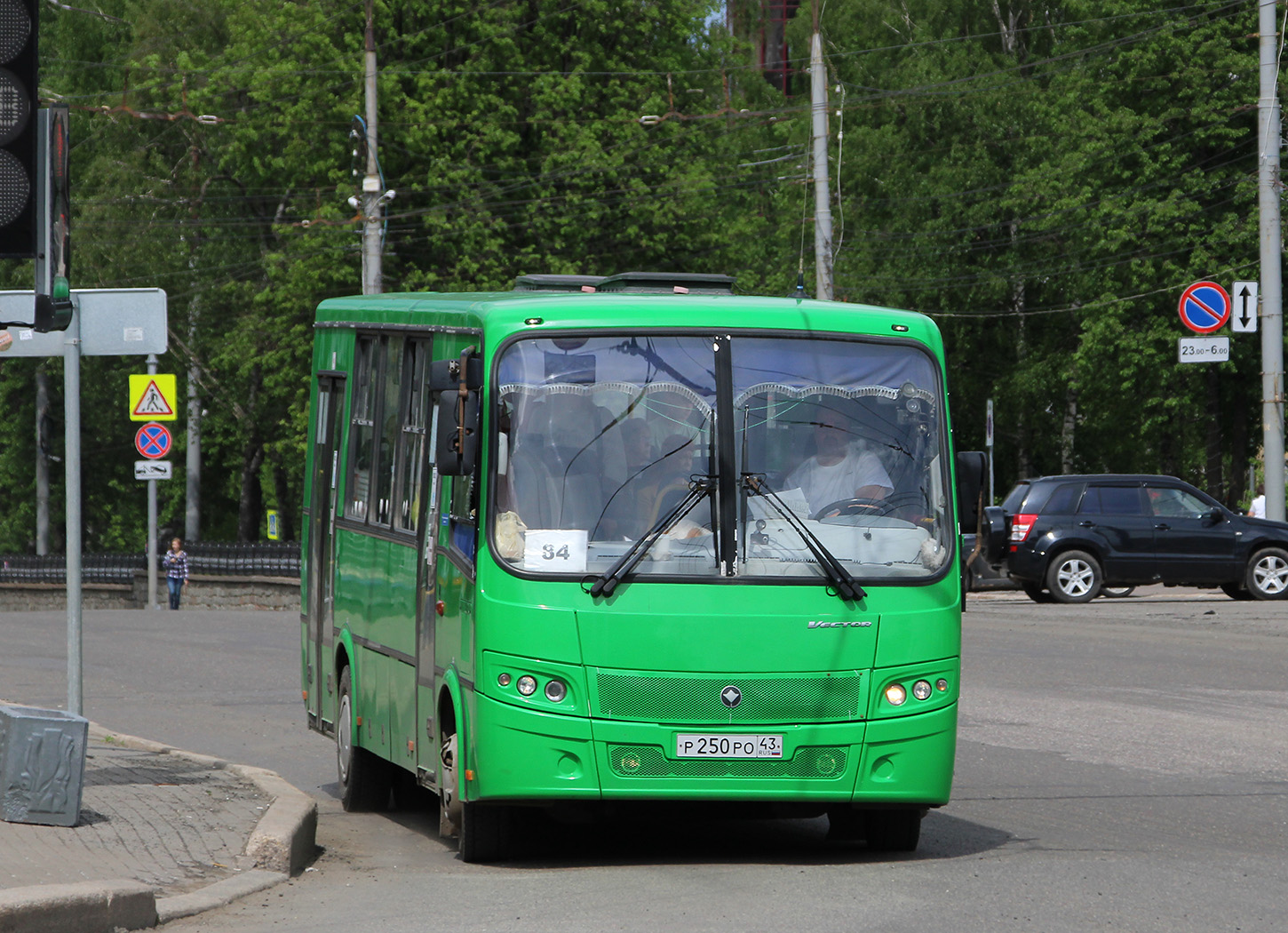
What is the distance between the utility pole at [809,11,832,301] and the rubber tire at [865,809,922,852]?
26589 millimetres

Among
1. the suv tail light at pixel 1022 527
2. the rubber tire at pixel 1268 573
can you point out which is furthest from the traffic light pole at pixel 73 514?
the rubber tire at pixel 1268 573

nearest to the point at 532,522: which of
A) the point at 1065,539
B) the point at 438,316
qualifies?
the point at 438,316

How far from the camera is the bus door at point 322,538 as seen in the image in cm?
1220

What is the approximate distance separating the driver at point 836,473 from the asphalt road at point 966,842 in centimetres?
156

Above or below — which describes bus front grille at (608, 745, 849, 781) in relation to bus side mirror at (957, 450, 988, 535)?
below

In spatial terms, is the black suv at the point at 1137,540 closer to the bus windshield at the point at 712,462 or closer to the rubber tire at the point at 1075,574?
the rubber tire at the point at 1075,574

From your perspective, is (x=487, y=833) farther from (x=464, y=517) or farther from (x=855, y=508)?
A: (x=855, y=508)

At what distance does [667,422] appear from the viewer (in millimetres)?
9086

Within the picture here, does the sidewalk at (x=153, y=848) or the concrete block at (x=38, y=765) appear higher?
the concrete block at (x=38, y=765)

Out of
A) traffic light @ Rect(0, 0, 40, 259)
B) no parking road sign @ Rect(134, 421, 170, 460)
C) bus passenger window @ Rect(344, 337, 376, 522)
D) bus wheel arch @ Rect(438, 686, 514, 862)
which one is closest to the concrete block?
bus wheel arch @ Rect(438, 686, 514, 862)

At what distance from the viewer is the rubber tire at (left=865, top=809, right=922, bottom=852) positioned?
30.4ft

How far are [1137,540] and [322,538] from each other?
18.4 meters

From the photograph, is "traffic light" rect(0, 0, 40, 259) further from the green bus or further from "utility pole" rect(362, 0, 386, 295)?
"utility pole" rect(362, 0, 386, 295)

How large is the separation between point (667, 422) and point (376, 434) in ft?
8.52
